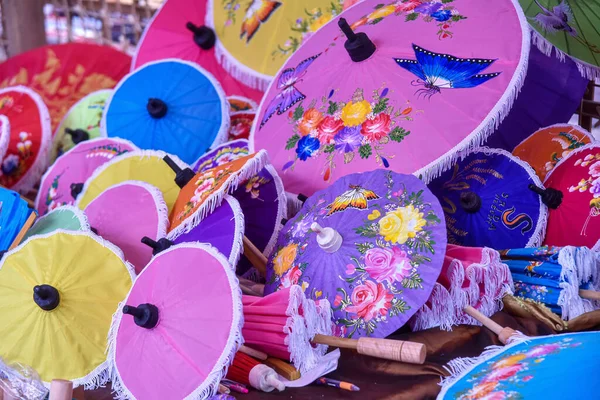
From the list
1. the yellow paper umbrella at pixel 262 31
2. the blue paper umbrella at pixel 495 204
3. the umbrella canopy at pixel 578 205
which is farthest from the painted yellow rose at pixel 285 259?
the yellow paper umbrella at pixel 262 31

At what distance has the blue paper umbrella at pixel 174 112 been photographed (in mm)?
2625

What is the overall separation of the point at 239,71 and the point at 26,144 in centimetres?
90

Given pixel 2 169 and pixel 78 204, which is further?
pixel 2 169

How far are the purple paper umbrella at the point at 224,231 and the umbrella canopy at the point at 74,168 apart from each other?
810 millimetres

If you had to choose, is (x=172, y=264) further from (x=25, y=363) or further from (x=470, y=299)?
(x=470, y=299)

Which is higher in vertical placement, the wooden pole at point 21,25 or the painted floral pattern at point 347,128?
the painted floral pattern at point 347,128

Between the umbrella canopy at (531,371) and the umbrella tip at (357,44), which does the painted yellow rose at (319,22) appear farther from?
the umbrella canopy at (531,371)

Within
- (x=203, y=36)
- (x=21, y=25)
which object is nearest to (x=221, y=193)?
(x=203, y=36)

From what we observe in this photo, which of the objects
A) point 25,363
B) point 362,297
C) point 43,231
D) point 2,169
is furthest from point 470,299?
point 2,169

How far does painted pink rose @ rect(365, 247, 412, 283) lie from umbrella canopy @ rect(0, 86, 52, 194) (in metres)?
1.82

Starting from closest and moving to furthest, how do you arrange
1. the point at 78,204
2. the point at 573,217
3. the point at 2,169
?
the point at 573,217
the point at 78,204
the point at 2,169

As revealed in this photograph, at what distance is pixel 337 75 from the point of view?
2.14 meters

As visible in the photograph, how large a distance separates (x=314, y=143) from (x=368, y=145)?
0.64 feet

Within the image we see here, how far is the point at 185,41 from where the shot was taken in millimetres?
3150
